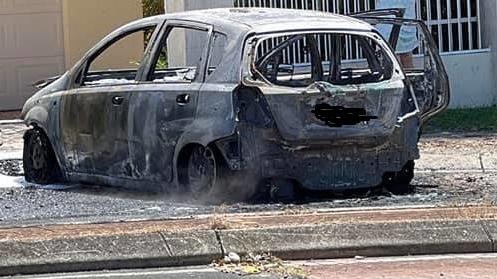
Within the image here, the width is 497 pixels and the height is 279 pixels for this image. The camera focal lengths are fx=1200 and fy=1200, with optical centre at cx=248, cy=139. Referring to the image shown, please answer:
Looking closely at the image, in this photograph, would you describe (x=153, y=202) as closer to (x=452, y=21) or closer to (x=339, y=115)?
(x=339, y=115)

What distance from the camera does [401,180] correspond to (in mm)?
10086

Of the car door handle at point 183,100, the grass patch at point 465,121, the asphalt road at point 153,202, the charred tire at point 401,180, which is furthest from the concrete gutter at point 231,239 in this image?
the grass patch at point 465,121

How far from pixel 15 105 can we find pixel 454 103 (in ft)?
21.8

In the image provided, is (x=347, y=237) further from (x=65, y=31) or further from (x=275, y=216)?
(x=65, y=31)

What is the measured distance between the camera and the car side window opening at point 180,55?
9.87 metres

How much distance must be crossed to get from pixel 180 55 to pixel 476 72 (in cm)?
425

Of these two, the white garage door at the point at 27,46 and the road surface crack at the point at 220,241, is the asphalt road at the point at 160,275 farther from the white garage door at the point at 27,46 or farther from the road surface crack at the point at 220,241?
the white garage door at the point at 27,46

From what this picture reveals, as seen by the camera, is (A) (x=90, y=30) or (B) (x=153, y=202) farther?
(A) (x=90, y=30)

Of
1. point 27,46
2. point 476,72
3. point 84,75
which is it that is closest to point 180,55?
point 27,46

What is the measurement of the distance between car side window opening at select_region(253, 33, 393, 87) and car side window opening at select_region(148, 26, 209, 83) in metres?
0.56

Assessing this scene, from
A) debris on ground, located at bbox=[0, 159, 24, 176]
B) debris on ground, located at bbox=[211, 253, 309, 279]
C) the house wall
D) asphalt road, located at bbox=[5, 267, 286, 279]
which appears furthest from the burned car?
the house wall

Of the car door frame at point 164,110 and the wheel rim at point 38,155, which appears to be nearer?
the car door frame at point 164,110

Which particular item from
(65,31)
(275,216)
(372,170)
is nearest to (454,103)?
(65,31)

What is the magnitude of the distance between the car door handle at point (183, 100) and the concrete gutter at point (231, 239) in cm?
122
